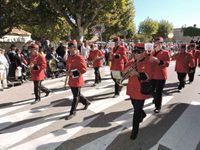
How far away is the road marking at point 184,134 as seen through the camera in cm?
627

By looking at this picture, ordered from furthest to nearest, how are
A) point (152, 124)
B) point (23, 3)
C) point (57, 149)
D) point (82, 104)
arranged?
1. point (23, 3)
2. point (82, 104)
3. point (152, 124)
4. point (57, 149)

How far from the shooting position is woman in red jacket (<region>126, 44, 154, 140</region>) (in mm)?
6293

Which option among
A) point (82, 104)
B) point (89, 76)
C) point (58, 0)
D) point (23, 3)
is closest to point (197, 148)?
point (82, 104)

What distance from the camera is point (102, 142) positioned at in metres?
6.44

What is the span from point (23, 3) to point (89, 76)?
53.9 feet

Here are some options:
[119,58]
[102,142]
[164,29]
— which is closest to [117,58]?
[119,58]

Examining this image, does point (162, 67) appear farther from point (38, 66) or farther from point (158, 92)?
point (38, 66)

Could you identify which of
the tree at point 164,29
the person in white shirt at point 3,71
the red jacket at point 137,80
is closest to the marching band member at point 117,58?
the red jacket at point 137,80

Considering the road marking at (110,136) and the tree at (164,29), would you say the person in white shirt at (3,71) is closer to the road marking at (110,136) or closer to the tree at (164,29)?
the road marking at (110,136)

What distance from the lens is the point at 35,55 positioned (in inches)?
389

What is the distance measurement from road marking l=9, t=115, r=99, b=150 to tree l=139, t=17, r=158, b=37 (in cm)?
7678

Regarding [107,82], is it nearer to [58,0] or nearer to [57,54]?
[57,54]

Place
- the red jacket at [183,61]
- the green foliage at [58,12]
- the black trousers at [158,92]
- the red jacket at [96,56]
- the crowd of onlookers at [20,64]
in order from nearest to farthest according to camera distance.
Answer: the black trousers at [158,92] < the red jacket at [183,61] < the red jacket at [96,56] < the crowd of onlookers at [20,64] < the green foliage at [58,12]

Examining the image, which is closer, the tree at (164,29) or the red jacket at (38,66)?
the red jacket at (38,66)
